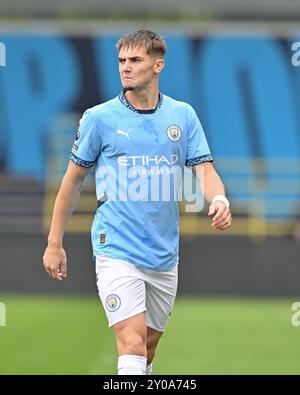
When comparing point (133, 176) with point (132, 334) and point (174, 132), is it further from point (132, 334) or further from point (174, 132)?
point (132, 334)

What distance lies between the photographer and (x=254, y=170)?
27.4 metres

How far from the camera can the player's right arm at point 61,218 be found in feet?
23.4

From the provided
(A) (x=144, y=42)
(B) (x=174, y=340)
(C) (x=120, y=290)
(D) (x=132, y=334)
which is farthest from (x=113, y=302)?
(B) (x=174, y=340)

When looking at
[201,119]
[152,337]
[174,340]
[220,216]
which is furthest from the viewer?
[201,119]

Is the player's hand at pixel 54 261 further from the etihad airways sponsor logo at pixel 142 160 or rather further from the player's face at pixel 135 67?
the player's face at pixel 135 67

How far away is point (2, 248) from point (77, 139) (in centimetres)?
1650

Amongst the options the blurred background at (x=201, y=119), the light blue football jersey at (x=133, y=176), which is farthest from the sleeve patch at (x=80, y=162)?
the blurred background at (x=201, y=119)

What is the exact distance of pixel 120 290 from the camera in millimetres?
7008

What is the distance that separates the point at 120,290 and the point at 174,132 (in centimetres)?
107

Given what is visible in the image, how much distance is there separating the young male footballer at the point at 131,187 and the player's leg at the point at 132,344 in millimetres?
13

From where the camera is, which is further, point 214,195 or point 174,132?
point 174,132

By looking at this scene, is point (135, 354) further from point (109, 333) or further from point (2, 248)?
point (2, 248)

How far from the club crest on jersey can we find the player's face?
1.08ft
